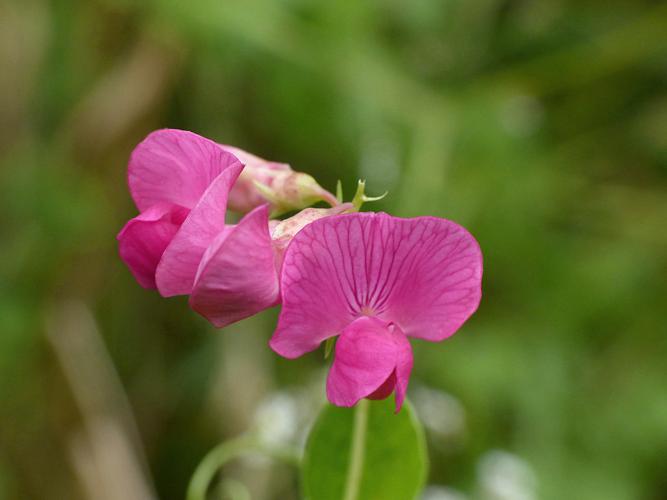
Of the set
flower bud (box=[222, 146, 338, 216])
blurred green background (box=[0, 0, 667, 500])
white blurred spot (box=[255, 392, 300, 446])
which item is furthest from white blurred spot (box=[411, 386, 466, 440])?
flower bud (box=[222, 146, 338, 216])

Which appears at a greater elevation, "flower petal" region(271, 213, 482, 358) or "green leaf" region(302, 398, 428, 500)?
"flower petal" region(271, 213, 482, 358)

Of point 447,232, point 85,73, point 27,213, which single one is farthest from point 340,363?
point 85,73

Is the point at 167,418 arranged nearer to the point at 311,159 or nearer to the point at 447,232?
the point at 311,159

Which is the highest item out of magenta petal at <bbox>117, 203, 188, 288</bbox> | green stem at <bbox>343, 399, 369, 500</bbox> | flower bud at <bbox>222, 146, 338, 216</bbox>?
flower bud at <bbox>222, 146, 338, 216</bbox>

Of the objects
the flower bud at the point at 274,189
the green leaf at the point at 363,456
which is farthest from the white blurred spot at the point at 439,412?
the flower bud at the point at 274,189

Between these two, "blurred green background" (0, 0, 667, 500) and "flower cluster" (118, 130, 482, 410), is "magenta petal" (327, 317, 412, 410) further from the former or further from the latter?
"blurred green background" (0, 0, 667, 500)
